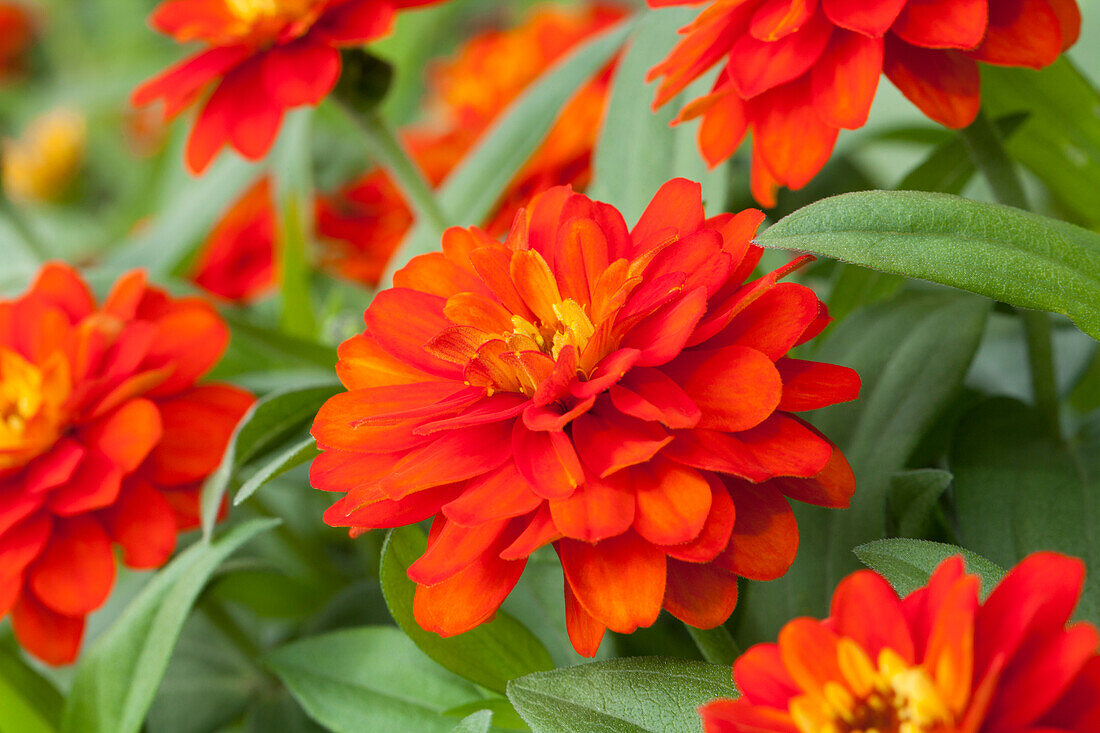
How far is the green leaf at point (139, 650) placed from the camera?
0.32 meters

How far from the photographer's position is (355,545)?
1.62 feet

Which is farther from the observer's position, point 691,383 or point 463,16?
point 463,16


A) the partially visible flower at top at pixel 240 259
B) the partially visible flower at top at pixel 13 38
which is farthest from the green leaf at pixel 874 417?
the partially visible flower at top at pixel 13 38

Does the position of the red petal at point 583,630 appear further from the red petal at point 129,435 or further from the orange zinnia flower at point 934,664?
the red petal at point 129,435

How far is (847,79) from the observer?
0.26m

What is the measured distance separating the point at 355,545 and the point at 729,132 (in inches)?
11.7

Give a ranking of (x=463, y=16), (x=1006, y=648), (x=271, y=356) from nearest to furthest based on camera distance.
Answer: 1. (x=1006, y=648)
2. (x=271, y=356)
3. (x=463, y=16)

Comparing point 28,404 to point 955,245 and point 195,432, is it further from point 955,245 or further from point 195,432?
point 955,245

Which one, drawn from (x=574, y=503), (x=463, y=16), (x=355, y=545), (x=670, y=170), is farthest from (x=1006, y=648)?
(x=463, y=16)

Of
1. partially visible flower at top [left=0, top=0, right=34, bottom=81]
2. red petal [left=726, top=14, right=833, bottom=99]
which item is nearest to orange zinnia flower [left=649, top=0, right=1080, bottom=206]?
red petal [left=726, top=14, right=833, bottom=99]

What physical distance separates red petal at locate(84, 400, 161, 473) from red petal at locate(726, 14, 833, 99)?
0.72 ft

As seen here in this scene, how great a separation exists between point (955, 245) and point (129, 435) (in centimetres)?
27

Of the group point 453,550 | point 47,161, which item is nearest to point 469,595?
point 453,550

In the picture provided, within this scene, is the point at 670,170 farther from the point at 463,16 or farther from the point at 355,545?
the point at 463,16
